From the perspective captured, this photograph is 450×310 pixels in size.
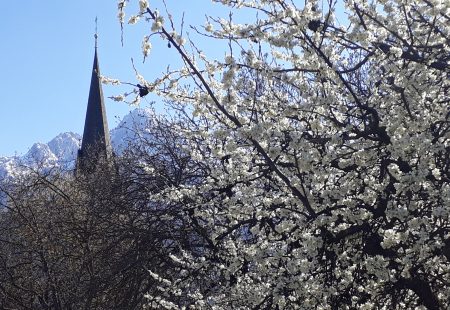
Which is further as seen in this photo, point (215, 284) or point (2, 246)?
point (2, 246)

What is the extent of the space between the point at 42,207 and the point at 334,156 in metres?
11.4

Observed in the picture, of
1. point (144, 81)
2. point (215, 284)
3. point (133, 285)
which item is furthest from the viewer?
point (133, 285)

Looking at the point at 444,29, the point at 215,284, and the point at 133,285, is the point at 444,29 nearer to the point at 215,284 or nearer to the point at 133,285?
the point at 215,284

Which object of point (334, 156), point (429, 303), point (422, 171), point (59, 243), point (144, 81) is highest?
point (59, 243)

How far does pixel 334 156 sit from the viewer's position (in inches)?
190

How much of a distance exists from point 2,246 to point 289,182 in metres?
13.9

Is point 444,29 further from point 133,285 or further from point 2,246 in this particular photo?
point 2,246

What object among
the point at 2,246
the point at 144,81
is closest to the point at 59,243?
the point at 2,246

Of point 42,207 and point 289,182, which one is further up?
point 42,207

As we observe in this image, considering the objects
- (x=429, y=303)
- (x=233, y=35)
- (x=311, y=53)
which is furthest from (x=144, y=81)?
(x=429, y=303)

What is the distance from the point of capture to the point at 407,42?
502cm

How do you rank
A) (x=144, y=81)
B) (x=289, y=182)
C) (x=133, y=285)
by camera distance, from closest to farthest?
(x=289, y=182) → (x=144, y=81) → (x=133, y=285)

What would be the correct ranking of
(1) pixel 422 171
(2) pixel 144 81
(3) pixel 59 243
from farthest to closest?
(3) pixel 59 243 → (2) pixel 144 81 → (1) pixel 422 171

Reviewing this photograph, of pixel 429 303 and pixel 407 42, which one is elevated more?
pixel 407 42
